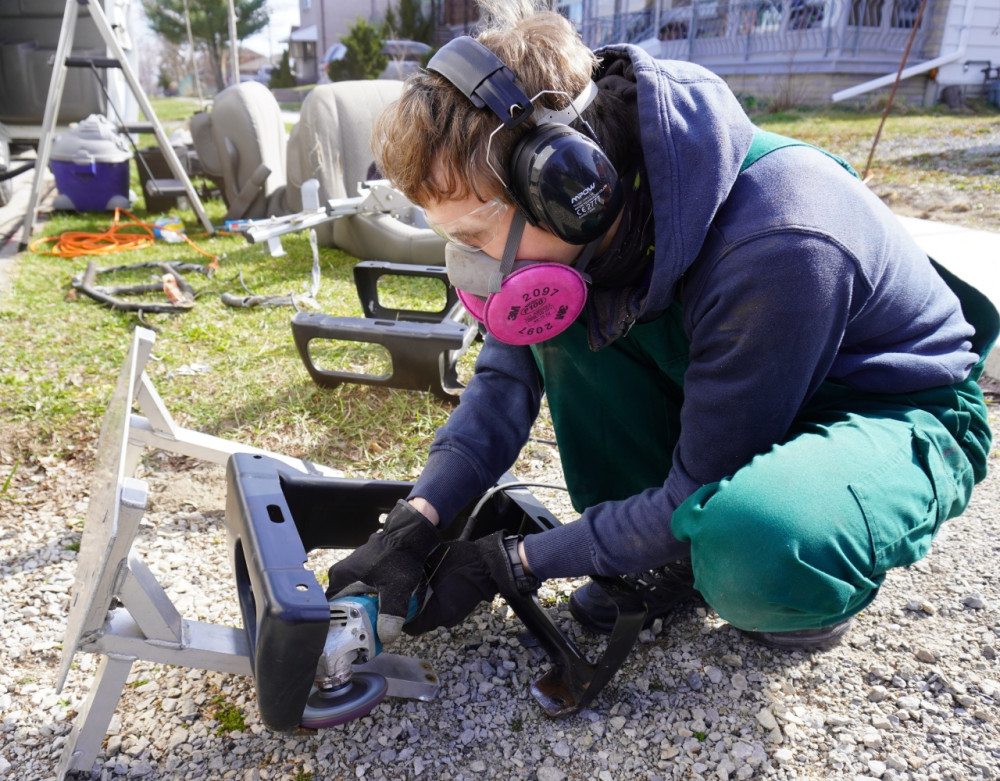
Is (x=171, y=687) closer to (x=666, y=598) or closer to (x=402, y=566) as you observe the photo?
(x=402, y=566)

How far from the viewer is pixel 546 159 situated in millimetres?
1152

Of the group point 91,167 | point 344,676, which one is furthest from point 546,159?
point 91,167

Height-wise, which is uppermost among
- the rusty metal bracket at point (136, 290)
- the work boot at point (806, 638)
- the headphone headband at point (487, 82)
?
the headphone headband at point (487, 82)

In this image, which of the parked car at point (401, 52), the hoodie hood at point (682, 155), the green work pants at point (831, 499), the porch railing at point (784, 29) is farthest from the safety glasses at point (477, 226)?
the parked car at point (401, 52)

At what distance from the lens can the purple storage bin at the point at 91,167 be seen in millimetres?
5969

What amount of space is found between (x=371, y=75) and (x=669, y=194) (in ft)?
75.8

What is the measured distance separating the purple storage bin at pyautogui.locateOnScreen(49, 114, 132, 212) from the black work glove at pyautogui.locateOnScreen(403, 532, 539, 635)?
5858mm

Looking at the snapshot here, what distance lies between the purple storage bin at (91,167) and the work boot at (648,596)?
5.90 meters

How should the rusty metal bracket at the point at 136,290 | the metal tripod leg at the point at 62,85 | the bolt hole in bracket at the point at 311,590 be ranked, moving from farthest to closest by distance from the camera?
the metal tripod leg at the point at 62,85
the rusty metal bracket at the point at 136,290
the bolt hole in bracket at the point at 311,590

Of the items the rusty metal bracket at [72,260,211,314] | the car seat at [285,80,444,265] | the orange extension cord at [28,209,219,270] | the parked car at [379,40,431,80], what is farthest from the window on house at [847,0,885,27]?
the rusty metal bracket at [72,260,211,314]

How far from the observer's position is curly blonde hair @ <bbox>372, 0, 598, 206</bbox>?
1231 millimetres

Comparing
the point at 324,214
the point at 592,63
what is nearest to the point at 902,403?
the point at 592,63

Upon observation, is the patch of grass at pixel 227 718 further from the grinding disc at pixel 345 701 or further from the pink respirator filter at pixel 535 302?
the pink respirator filter at pixel 535 302

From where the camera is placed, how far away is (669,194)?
121 centimetres
